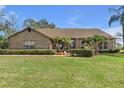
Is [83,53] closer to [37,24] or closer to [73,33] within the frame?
[73,33]

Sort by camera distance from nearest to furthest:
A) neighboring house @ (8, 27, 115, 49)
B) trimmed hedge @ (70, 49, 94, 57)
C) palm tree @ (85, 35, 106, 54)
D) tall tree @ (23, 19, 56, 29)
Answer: trimmed hedge @ (70, 49, 94, 57) < palm tree @ (85, 35, 106, 54) < tall tree @ (23, 19, 56, 29) < neighboring house @ (8, 27, 115, 49)

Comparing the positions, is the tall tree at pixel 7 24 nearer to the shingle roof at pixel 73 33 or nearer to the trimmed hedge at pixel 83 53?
the shingle roof at pixel 73 33

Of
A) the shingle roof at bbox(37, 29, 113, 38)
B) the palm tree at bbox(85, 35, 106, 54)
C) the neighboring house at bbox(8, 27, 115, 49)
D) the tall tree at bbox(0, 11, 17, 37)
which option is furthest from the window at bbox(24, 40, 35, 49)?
the palm tree at bbox(85, 35, 106, 54)

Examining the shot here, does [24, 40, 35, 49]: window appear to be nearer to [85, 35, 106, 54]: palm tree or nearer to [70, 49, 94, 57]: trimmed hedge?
[85, 35, 106, 54]: palm tree

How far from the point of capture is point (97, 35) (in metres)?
25.5

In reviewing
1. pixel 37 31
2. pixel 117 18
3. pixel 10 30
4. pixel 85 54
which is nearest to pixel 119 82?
pixel 85 54

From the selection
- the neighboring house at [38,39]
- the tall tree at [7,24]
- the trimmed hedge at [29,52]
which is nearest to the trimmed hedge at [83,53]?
the trimmed hedge at [29,52]

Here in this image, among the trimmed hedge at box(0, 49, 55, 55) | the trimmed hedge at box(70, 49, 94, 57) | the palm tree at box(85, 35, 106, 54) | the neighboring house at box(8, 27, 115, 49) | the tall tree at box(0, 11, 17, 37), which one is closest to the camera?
the trimmed hedge at box(70, 49, 94, 57)

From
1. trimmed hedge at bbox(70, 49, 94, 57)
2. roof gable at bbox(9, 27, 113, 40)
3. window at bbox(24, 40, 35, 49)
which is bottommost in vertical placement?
trimmed hedge at bbox(70, 49, 94, 57)

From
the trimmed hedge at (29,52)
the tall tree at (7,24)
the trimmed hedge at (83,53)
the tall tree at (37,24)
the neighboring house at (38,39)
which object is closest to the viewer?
the trimmed hedge at (83,53)
